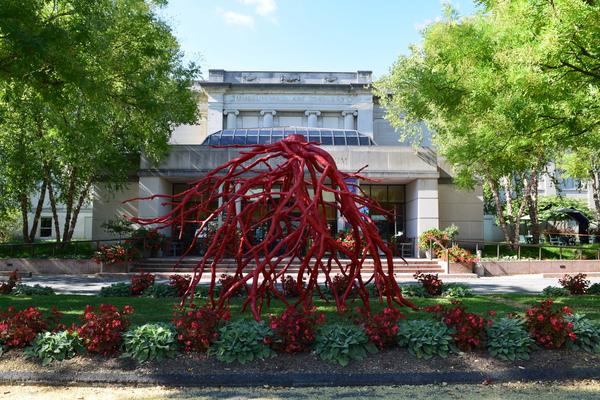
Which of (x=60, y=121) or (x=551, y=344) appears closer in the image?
(x=551, y=344)

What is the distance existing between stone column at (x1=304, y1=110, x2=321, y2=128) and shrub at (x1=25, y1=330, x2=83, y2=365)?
119ft

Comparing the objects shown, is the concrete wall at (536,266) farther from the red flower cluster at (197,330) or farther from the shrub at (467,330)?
the red flower cluster at (197,330)

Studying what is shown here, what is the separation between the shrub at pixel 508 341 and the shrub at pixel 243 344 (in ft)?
8.87

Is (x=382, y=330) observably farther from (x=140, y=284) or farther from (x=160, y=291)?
(x=140, y=284)

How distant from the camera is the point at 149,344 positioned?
6.11 m

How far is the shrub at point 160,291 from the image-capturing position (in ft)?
39.9

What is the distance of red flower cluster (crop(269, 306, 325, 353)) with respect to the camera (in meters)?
6.24

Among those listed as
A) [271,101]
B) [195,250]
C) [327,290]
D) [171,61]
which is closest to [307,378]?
[327,290]

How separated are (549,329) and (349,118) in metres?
36.1

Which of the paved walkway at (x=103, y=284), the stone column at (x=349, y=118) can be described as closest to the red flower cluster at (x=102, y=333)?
the paved walkway at (x=103, y=284)

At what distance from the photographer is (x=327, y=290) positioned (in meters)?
11.8

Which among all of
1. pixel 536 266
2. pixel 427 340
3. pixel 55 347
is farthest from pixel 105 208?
pixel 427 340

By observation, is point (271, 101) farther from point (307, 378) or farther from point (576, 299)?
point (307, 378)

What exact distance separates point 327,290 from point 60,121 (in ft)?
39.1
